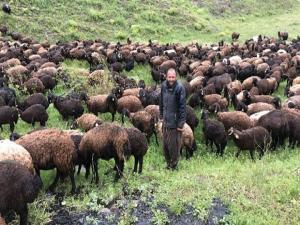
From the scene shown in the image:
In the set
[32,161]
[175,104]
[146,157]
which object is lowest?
[146,157]

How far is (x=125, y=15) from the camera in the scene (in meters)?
33.6

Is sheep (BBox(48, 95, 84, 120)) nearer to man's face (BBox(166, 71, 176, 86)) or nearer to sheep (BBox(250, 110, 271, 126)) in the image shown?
sheep (BBox(250, 110, 271, 126))

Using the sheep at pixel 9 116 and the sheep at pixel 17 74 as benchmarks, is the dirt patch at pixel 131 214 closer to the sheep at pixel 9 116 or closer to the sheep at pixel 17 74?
the sheep at pixel 9 116

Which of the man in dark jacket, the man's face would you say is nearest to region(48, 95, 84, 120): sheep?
the man in dark jacket

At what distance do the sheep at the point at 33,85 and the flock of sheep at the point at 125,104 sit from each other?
0.11ft

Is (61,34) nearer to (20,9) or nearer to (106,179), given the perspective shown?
(20,9)

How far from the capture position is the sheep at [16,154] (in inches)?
336

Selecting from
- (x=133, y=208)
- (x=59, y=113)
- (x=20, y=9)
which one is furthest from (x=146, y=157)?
(x=20, y=9)

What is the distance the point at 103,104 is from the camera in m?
14.7

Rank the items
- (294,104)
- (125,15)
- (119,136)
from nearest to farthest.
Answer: (119,136) → (294,104) → (125,15)

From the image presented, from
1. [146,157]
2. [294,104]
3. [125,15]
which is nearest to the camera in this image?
[146,157]

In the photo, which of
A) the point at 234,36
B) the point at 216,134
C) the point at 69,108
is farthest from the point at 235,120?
the point at 234,36

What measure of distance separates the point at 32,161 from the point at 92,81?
8.92 metres

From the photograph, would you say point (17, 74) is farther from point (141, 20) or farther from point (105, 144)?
point (141, 20)
